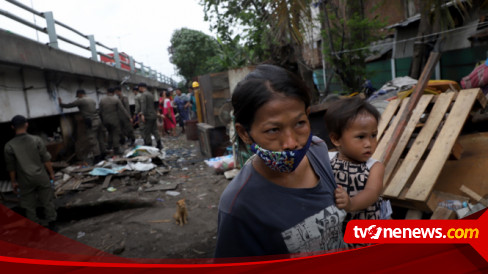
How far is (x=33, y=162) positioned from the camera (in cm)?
396

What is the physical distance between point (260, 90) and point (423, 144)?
2.57 m

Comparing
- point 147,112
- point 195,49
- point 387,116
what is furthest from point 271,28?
point 195,49

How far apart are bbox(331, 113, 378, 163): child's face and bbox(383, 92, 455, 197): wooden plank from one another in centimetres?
125

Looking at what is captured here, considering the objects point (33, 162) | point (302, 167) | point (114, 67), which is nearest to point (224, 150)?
point (33, 162)

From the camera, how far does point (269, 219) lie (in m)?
0.80

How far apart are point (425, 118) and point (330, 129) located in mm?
2281

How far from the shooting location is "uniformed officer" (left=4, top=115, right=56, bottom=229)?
151 inches

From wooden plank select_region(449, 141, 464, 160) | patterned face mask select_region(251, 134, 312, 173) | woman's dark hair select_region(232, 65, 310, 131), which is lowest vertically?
wooden plank select_region(449, 141, 464, 160)

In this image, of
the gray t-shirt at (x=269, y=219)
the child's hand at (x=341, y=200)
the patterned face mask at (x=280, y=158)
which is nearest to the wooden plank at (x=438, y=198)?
the child's hand at (x=341, y=200)

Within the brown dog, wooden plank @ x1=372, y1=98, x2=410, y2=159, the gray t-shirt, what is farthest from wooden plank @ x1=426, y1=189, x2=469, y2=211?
the brown dog

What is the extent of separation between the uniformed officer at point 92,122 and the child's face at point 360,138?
6841mm

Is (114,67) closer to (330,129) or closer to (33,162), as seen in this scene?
(33,162)

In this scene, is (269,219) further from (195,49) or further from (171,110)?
(195,49)

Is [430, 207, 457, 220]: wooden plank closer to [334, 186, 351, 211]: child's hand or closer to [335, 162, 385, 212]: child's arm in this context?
[335, 162, 385, 212]: child's arm
